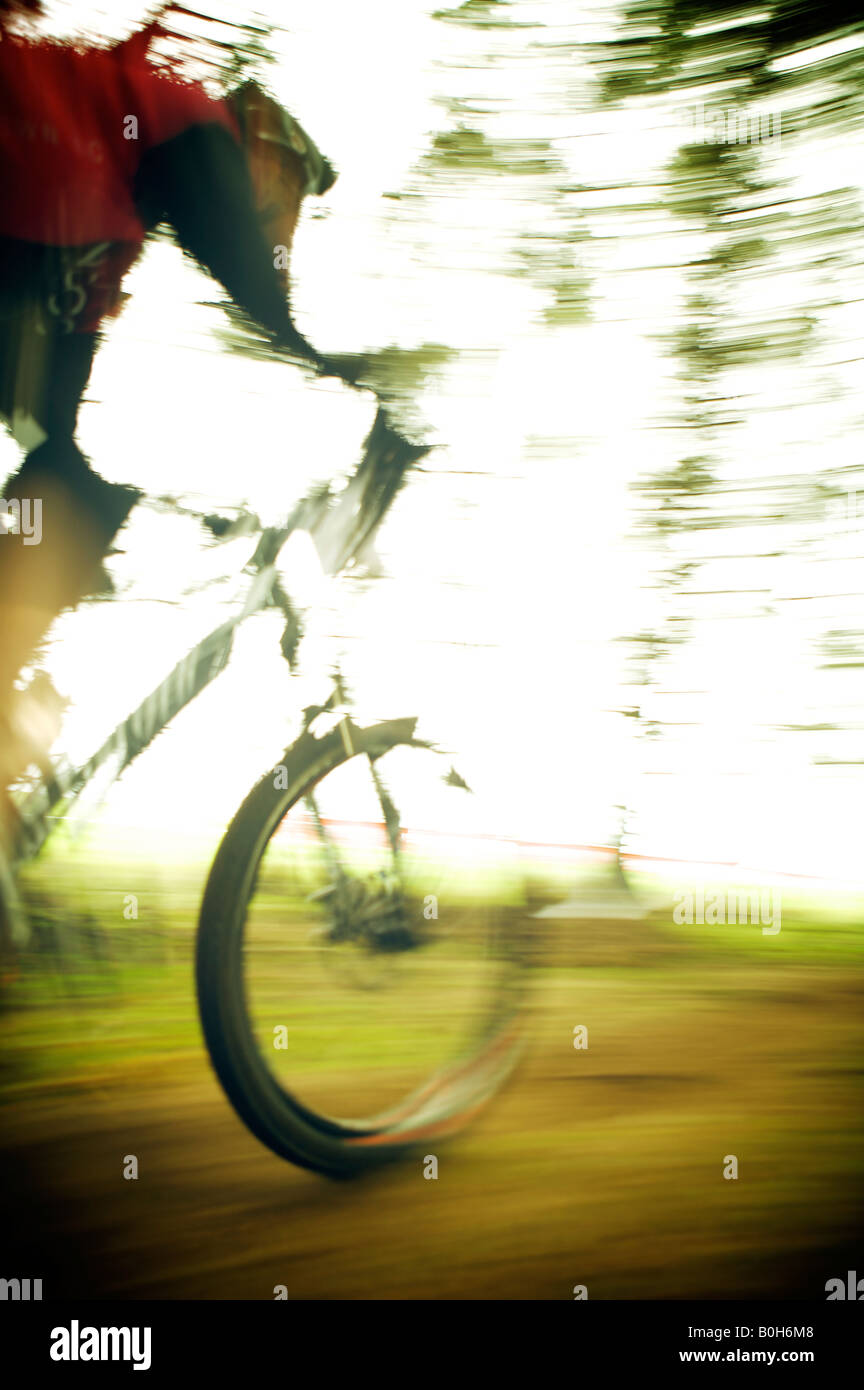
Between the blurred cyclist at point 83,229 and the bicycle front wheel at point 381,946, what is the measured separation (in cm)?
36

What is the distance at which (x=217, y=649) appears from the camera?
899 mm

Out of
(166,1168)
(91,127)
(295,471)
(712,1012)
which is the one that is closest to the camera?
(91,127)

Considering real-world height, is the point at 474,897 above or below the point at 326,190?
below

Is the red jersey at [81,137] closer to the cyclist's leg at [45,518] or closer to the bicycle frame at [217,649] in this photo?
the cyclist's leg at [45,518]

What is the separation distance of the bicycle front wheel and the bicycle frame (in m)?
0.16

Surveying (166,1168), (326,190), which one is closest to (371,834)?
(166,1168)

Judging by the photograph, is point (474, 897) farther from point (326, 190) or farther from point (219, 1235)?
Result: point (326, 190)

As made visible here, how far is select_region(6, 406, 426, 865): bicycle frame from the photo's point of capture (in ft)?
2.83

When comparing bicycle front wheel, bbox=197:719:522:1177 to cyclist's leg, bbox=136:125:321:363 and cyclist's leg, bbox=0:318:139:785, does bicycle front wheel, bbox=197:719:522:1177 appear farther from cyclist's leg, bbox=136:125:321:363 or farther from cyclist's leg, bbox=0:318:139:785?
cyclist's leg, bbox=136:125:321:363

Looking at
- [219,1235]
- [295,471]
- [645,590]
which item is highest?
[295,471]

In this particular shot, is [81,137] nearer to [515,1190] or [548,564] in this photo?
[548,564]

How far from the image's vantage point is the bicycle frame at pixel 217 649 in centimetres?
86

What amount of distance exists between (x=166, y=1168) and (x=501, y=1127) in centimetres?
41
